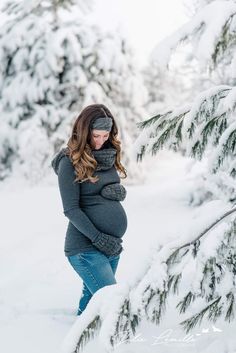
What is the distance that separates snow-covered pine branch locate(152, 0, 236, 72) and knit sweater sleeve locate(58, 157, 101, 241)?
123 cm

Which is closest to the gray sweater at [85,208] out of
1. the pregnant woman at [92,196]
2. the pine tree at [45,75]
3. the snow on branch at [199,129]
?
the pregnant woman at [92,196]

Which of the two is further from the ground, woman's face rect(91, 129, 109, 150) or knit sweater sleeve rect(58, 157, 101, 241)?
woman's face rect(91, 129, 109, 150)

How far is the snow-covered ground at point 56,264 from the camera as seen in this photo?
3.47 m

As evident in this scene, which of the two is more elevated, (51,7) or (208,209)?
(51,7)

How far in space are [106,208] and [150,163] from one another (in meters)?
13.3

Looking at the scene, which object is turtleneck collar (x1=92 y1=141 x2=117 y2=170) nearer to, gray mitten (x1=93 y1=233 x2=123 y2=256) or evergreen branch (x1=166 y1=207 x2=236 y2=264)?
gray mitten (x1=93 y1=233 x2=123 y2=256)

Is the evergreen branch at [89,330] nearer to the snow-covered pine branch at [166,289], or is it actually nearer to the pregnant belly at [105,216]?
the snow-covered pine branch at [166,289]

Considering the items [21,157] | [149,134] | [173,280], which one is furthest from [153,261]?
[21,157]

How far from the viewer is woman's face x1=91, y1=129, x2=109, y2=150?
11.3 ft

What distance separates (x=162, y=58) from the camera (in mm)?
2359

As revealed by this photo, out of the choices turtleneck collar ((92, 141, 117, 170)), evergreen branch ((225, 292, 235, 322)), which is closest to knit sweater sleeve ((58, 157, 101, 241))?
turtleneck collar ((92, 141, 117, 170))

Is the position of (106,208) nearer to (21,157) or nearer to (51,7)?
(21,157)

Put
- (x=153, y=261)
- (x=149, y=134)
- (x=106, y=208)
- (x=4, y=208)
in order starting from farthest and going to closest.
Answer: (x=4, y=208)
(x=106, y=208)
(x=149, y=134)
(x=153, y=261)

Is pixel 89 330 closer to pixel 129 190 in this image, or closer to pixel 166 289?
pixel 166 289
